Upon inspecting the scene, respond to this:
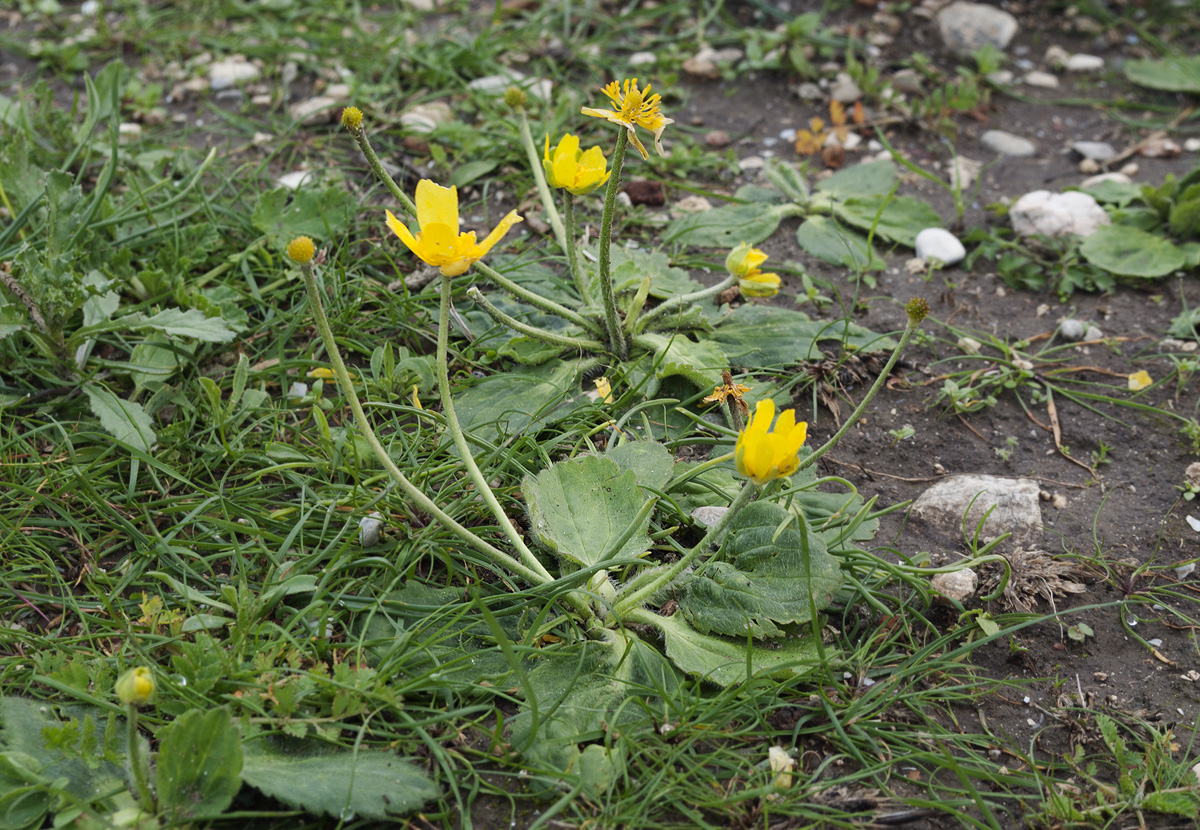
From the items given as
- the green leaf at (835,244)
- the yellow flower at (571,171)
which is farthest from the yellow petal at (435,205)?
the green leaf at (835,244)

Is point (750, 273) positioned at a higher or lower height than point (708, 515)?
higher

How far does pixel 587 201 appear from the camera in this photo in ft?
9.37

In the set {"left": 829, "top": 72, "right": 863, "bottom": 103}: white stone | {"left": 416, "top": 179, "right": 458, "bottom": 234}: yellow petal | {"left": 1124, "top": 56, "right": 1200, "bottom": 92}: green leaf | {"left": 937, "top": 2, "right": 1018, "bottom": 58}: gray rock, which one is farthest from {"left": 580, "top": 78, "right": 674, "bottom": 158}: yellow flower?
{"left": 1124, "top": 56, "right": 1200, "bottom": 92}: green leaf

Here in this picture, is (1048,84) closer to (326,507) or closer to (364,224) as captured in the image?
(364,224)

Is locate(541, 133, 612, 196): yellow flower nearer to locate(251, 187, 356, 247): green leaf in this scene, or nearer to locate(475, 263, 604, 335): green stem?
locate(475, 263, 604, 335): green stem

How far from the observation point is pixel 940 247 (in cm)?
278

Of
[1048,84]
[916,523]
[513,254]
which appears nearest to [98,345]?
[513,254]

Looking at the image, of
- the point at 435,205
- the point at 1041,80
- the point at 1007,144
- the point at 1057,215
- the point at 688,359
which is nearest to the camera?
the point at 435,205

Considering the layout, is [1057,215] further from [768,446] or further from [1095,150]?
[768,446]

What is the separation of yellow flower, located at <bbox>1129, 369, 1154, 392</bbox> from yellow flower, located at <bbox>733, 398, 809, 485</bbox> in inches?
58.0

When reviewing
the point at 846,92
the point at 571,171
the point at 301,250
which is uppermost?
the point at 301,250

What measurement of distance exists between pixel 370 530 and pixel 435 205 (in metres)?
0.71

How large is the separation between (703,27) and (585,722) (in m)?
3.03

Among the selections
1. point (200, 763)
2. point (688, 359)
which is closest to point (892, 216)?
point (688, 359)
